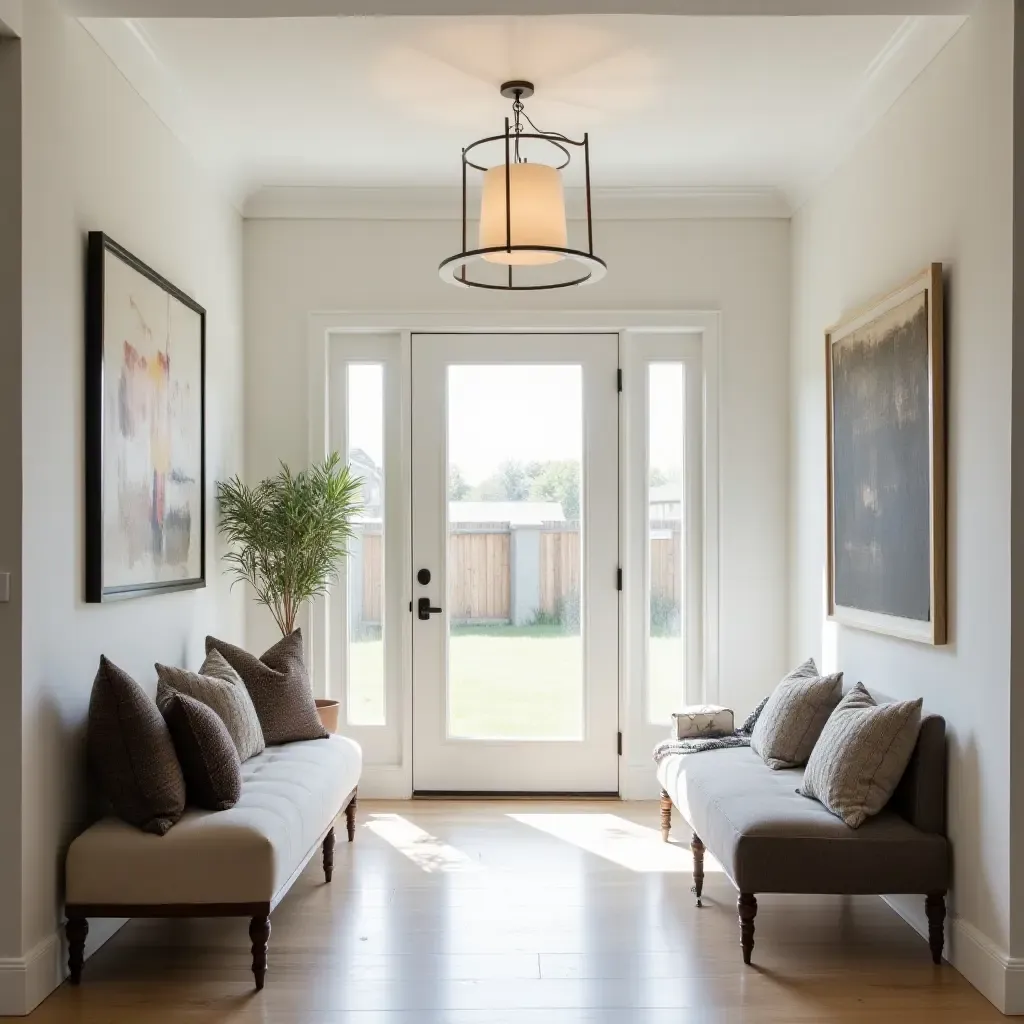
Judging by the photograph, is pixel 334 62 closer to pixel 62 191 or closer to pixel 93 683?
pixel 62 191

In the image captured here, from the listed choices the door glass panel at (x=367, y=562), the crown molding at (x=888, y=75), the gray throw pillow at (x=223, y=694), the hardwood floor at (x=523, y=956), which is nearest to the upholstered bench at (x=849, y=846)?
the hardwood floor at (x=523, y=956)

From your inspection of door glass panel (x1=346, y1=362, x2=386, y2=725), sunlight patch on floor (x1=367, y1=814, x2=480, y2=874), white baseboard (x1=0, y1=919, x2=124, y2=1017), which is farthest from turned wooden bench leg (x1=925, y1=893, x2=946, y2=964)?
door glass panel (x1=346, y1=362, x2=386, y2=725)

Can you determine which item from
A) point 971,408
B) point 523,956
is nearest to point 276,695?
point 523,956

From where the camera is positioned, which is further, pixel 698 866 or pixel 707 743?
pixel 707 743

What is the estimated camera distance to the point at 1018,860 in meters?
2.98

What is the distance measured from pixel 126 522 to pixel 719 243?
10.1 ft

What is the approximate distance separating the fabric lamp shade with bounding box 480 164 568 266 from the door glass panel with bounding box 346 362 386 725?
1884mm

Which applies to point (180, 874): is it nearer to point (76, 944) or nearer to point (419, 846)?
point (76, 944)

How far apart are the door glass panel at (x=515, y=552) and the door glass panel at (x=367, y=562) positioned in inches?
13.3

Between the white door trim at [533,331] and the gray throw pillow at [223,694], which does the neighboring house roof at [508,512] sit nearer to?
the white door trim at [533,331]

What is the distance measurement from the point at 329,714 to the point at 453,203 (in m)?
2.38

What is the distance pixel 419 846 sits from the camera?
14.9 ft

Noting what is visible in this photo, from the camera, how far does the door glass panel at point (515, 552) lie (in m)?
5.43
